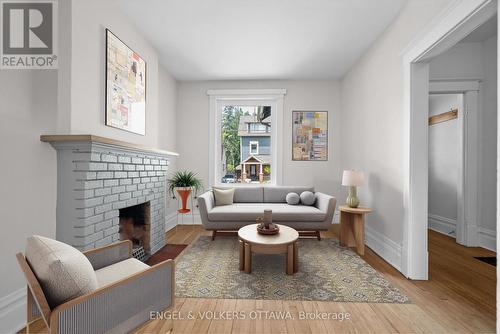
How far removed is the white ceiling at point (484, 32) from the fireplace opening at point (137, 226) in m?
4.82

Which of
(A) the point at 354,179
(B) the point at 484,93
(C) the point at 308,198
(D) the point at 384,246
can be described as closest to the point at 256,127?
(C) the point at 308,198

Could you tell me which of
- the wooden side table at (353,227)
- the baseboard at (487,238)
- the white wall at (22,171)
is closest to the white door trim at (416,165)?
the wooden side table at (353,227)

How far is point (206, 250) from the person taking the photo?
2934 millimetres

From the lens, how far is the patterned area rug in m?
1.94

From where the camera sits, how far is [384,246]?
273 centimetres

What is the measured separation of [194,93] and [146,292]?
3.88 metres

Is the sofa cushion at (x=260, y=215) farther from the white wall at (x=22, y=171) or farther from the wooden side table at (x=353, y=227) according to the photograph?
the white wall at (x=22, y=171)

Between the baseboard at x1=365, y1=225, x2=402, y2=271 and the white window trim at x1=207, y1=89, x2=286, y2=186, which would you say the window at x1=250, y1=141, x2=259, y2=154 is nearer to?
the white window trim at x1=207, y1=89, x2=286, y2=186

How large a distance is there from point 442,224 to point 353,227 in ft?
6.82

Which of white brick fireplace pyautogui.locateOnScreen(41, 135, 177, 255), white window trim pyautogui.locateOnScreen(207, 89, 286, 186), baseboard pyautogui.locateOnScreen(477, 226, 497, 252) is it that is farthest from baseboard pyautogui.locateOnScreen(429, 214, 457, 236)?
white brick fireplace pyautogui.locateOnScreen(41, 135, 177, 255)

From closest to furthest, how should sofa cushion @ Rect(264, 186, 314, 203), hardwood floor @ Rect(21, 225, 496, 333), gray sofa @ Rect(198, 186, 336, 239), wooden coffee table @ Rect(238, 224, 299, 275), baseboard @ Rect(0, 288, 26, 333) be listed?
1. baseboard @ Rect(0, 288, 26, 333)
2. hardwood floor @ Rect(21, 225, 496, 333)
3. wooden coffee table @ Rect(238, 224, 299, 275)
4. gray sofa @ Rect(198, 186, 336, 239)
5. sofa cushion @ Rect(264, 186, 314, 203)

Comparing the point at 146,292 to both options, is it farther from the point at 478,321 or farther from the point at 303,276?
the point at 478,321

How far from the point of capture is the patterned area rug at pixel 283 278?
1.94 metres

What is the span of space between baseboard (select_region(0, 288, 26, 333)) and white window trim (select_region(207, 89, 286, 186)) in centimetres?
303
